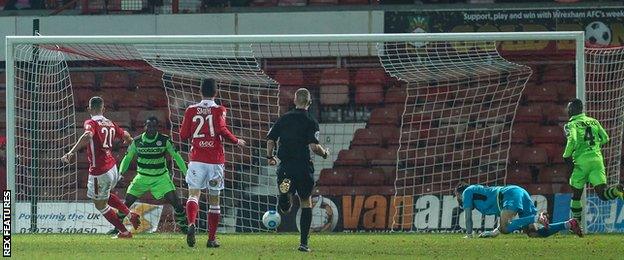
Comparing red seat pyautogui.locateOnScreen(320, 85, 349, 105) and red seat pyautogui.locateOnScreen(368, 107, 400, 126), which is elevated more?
red seat pyautogui.locateOnScreen(320, 85, 349, 105)

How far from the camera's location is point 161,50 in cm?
2172

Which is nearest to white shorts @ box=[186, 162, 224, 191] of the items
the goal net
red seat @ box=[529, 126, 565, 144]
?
the goal net

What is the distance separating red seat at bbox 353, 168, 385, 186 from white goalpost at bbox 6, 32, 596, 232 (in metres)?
0.13

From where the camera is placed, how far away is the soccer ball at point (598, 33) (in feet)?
77.7

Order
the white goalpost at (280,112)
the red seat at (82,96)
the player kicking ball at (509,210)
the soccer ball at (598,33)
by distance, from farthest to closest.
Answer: the red seat at (82,96) < the soccer ball at (598,33) < the white goalpost at (280,112) < the player kicking ball at (509,210)

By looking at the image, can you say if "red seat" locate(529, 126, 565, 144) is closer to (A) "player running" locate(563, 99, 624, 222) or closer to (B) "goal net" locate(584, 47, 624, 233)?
(B) "goal net" locate(584, 47, 624, 233)

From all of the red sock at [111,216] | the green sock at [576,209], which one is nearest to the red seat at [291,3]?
the red sock at [111,216]

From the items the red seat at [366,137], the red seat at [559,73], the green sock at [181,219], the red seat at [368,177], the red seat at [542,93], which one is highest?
the red seat at [559,73]

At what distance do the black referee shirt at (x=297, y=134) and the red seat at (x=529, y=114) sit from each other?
928cm

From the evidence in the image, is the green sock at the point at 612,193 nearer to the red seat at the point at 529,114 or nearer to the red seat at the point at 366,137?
the red seat at the point at 529,114

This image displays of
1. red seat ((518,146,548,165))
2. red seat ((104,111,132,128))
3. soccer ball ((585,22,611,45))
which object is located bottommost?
red seat ((518,146,548,165))

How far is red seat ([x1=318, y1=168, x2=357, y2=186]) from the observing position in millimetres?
22609

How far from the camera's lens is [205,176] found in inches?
590

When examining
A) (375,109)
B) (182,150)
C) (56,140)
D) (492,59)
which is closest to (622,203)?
(492,59)
